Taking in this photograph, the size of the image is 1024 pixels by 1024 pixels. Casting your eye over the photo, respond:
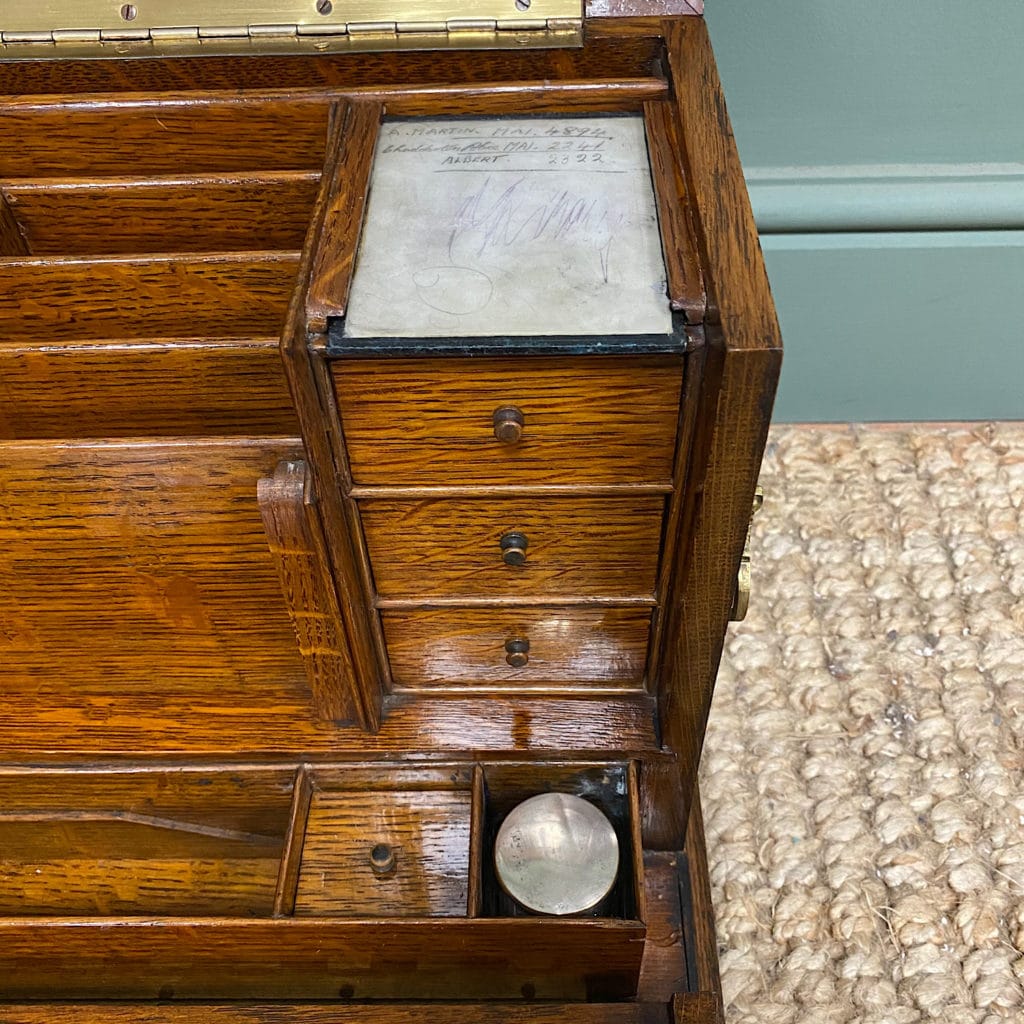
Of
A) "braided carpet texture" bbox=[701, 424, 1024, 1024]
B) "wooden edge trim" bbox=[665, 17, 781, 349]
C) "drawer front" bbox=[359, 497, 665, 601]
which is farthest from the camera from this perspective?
"braided carpet texture" bbox=[701, 424, 1024, 1024]

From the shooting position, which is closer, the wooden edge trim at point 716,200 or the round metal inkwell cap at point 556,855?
the wooden edge trim at point 716,200

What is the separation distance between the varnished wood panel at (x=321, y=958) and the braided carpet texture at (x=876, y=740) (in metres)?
0.24

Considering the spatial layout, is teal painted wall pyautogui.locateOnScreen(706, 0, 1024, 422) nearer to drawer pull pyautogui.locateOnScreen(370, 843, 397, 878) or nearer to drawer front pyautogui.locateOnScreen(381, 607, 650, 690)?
drawer front pyautogui.locateOnScreen(381, 607, 650, 690)

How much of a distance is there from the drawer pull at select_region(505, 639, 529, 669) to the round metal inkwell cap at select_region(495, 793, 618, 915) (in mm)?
114

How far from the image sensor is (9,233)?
0.80 m

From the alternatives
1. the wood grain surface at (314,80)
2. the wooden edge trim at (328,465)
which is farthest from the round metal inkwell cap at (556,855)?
the wood grain surface at (314,80)

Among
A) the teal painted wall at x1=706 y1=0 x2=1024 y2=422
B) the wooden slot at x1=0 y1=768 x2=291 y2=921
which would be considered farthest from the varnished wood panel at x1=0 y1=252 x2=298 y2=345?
the teal painted wall at x1=706 y1=0 x2=1024 y2=422

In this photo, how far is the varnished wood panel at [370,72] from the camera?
77cm

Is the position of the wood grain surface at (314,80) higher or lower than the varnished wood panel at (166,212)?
higher

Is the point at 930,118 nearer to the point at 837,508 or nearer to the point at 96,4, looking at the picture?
the point at 837,508

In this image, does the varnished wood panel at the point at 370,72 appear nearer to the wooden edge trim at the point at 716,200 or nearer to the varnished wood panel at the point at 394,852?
the wooden edge trim at the point at 716,200

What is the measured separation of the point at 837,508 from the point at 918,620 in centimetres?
18

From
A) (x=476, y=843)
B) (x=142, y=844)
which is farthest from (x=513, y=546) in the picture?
(x=142, y=844)

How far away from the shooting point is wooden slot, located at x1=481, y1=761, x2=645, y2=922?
0.82 meters
